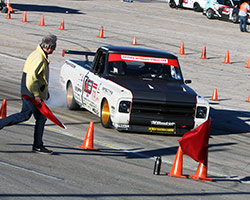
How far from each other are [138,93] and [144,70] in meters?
1.40

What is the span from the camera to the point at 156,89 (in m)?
Answer: 12.2

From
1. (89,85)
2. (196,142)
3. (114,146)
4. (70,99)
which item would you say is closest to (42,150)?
(114,146)

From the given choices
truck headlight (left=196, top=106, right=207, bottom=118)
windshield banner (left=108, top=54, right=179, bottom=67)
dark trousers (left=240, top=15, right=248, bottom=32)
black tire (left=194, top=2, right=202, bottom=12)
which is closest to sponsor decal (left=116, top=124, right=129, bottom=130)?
truck headlight (left=196, top=106, right=207, bottom=118)

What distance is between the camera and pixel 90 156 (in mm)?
9906

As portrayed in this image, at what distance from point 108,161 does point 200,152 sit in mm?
1550

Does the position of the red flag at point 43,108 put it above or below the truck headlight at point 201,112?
above

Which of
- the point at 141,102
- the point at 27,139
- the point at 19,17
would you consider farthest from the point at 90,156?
the point at 19,17

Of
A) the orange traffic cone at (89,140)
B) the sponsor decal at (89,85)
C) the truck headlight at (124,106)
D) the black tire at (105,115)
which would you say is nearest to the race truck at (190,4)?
the sponsor decal at (89,85)

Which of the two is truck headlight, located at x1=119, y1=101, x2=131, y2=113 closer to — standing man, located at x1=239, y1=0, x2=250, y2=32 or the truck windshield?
the truck windshield

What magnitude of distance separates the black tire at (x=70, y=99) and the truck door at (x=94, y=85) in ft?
2.45

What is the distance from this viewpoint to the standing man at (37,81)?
924cm

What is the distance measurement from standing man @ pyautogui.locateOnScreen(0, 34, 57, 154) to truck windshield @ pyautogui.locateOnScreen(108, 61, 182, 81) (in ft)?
12.5

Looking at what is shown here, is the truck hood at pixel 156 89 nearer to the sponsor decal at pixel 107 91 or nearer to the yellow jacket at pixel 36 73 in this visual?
the sponsor decal at pixel 107 91

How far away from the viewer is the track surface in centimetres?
802
